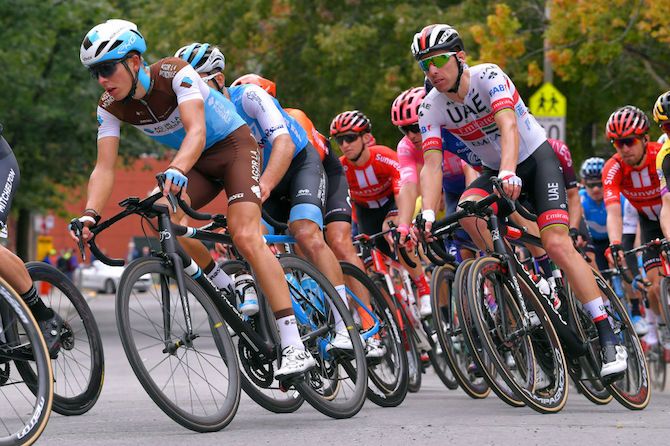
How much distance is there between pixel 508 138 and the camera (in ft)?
26.5

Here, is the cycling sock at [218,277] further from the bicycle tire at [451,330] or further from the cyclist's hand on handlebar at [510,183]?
the cyclist's hand on handlebar at [510,183]

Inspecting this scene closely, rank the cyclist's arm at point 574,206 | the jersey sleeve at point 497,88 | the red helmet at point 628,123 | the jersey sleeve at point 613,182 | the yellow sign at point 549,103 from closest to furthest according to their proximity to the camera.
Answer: the jersey sleeve at point 497,88
the cyclist's arm at point 574,206
the red helmet at point 628,123
the jersey sleeve at point 613,182
the yellow sign at point 549,103

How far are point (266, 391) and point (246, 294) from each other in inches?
24.4

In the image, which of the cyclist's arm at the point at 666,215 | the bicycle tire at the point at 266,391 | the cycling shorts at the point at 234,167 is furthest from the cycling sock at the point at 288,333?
the cyclist's arm at the point at 666,215

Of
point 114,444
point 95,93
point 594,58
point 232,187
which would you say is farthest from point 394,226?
point 95,93

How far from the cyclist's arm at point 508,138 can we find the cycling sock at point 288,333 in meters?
1.54

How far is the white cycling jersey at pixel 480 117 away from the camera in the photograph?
27.3 ft

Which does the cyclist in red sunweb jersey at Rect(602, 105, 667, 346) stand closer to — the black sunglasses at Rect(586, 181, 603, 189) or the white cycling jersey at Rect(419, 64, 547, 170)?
the black sunglasses at Rect(586, 181, 603, 189)

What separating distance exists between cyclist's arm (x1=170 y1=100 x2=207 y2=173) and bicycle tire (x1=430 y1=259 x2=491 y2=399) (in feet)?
5.34

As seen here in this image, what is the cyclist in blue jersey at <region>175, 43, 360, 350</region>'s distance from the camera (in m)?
8.08

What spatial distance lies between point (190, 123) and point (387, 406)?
2.45 m

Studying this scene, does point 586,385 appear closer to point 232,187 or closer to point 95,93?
point 232,187

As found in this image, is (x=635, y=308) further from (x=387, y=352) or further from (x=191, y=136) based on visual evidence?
(x=191, y=136)

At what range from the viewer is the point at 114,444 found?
20.9ft
